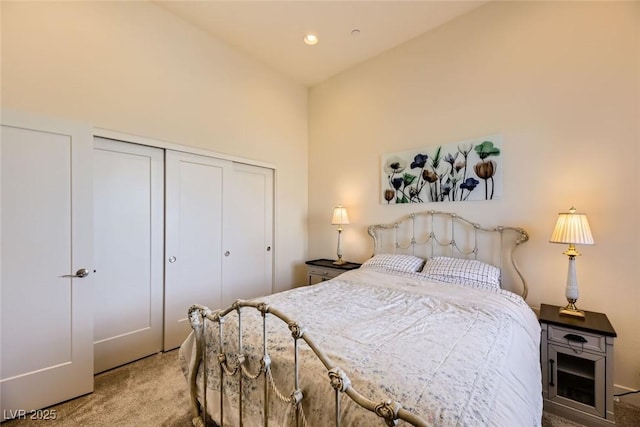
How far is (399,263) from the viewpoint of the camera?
2.86 meters

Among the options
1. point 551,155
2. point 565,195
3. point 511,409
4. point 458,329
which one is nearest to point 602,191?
point 565,195

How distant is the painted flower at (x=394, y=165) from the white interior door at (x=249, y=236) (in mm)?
1652

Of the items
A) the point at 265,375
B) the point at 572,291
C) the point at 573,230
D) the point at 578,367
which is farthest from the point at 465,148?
the point at 265,375

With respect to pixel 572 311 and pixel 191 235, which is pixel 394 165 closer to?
pixel 572 311

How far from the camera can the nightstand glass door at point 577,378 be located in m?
1.77

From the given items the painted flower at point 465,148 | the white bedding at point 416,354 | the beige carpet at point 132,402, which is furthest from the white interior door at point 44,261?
the painted flower at point 465,148

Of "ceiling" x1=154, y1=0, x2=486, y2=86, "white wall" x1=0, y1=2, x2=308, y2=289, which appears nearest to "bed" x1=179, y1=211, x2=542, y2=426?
"white wall" x1=0, y1=2, x2=308, y2=289

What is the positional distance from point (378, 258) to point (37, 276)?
9.53 ft

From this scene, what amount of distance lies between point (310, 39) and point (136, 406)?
12.7 ft

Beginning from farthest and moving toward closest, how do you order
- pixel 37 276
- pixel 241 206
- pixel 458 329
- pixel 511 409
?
1. pixel 241 206
2. pixel 37 276
3. pixel 458 329
4. pixel 511 409

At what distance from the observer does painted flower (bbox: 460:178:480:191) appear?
107 inches

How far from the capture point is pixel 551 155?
7.70ft

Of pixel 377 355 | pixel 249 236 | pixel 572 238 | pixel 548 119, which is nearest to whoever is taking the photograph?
pixel 377 355

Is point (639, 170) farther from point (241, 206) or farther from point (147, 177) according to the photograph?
point (147, 177)
